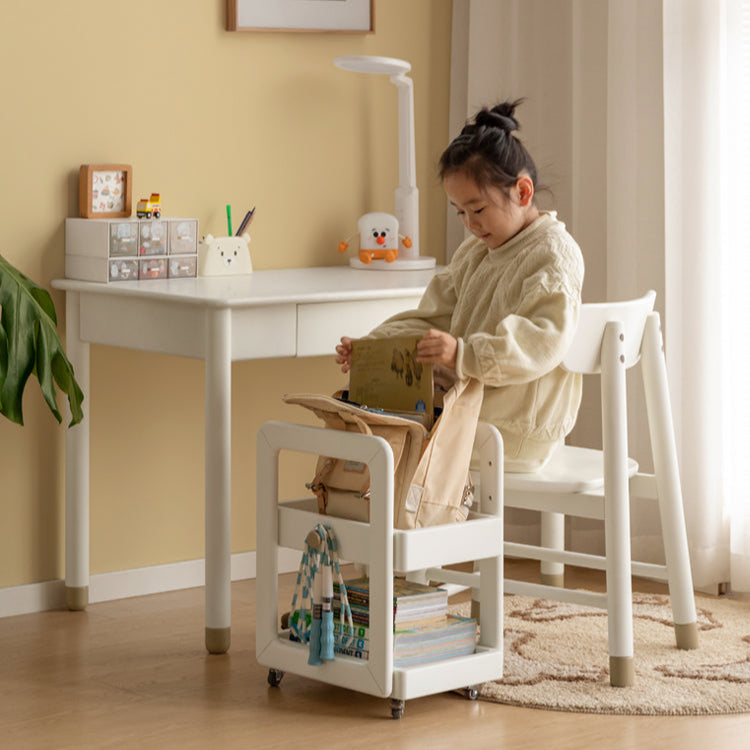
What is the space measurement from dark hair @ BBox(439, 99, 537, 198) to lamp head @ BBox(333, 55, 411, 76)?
713 millimetres

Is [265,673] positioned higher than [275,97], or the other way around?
[275,97]

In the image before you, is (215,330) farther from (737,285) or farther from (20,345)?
(737,285)

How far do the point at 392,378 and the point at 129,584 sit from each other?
3.21ft

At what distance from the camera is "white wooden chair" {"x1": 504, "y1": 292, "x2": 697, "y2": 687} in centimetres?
235

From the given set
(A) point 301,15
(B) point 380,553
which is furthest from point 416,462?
(A) point 301,15

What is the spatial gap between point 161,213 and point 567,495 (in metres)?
1.10

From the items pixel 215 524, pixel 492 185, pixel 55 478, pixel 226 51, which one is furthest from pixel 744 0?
pixel 55 478

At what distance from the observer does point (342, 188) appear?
329 cm

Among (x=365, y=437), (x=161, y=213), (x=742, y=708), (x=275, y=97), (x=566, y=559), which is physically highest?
(x=275, y=97)

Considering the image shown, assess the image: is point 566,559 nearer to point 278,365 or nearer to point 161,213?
point 278,365

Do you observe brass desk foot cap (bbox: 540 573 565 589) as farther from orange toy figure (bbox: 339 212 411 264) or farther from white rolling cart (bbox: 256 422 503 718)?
orange toy figure (bbox: 339 212 411 264)

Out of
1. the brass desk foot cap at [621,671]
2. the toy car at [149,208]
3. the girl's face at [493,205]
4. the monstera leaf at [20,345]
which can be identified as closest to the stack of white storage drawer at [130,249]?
the toy car at [149,208]

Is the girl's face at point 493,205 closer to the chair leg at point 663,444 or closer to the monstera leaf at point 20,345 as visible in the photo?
the chair leg at point 663,444

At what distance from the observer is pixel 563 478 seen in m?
2.41
